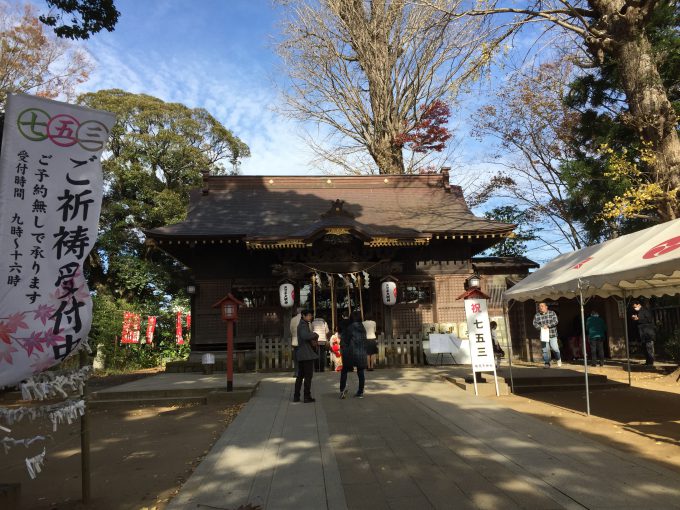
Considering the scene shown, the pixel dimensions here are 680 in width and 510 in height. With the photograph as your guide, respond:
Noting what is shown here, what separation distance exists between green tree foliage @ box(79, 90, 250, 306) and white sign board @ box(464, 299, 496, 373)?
674 inches

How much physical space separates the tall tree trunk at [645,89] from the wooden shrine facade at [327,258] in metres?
5.34

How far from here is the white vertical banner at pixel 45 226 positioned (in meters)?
3.42

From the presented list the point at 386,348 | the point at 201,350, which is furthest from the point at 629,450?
the point at 201,350

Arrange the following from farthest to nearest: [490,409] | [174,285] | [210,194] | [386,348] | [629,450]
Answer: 1. [174,285]
2. [210,194]
3. [386,348]
4. [490,409]
5. [629,450]

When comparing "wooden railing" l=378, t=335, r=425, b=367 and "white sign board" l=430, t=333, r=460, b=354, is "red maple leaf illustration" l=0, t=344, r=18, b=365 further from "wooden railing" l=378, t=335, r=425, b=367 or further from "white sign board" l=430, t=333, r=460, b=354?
"white sign board" l=430, t=333, r=460, b=354

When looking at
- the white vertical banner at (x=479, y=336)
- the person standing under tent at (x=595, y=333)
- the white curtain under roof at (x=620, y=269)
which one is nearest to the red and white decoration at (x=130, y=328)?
the white vertical banner at (x=479, y=336)

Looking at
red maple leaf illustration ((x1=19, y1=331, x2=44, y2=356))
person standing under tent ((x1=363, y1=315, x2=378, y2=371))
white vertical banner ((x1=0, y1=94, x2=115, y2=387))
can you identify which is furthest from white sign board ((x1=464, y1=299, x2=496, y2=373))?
red maple leaf illustration ((x1=19, y1=331, x2=44, y2=356))

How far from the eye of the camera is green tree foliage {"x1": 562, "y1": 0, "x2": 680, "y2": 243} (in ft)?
32.7

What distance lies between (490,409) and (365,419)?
2037 millimetres

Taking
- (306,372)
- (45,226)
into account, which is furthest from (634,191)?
(45,226)

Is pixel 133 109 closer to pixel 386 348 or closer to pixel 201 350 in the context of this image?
pixel 201 350

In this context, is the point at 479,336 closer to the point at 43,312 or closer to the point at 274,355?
the point at 274,355

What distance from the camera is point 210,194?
16906 mm

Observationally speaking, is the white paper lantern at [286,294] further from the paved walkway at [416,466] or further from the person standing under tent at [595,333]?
the person standing under tent at [595,333]
